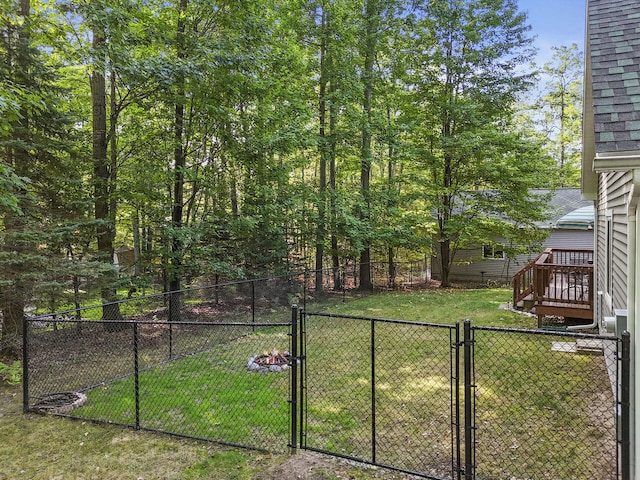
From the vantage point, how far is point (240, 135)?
392 inches

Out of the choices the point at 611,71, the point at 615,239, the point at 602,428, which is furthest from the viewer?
the point at 615,239

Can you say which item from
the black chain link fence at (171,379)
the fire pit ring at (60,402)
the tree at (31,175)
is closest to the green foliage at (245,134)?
the tree at (31,175)

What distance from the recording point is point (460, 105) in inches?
586

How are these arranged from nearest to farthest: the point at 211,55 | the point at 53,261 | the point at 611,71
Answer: the point at 611,71
the point at 53,261
the point at 211,55

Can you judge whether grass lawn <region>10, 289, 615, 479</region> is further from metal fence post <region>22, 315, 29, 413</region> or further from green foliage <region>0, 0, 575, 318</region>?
green foliage <region>0, 0, 575, 318</region>

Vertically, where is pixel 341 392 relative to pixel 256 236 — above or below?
below

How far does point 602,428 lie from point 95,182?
906 cm

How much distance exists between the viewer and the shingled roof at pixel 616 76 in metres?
3.03

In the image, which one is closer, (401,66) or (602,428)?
(602,428)

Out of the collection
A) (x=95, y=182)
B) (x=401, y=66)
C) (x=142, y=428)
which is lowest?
(x=142, y=428)

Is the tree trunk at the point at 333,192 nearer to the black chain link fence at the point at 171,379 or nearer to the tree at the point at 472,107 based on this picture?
A: the tree at the point at 472,107

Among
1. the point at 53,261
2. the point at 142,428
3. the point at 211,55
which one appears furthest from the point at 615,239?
the point at 53,261

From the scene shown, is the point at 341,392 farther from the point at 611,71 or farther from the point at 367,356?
the point at 611,71

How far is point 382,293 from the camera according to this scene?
14.6m
